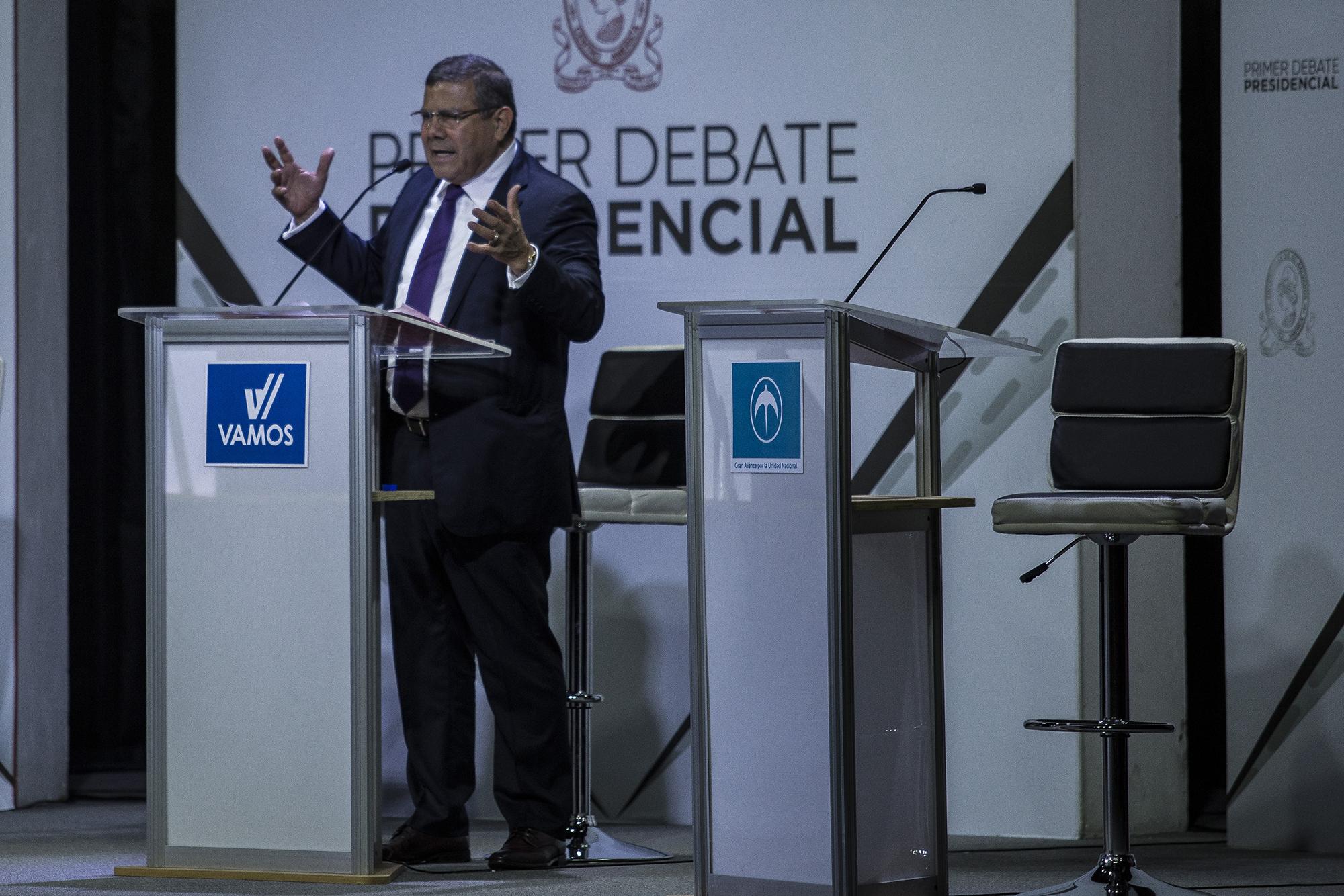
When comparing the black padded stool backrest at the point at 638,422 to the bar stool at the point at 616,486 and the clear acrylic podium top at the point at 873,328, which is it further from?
the clear acrylic podium top at the point at 873,328

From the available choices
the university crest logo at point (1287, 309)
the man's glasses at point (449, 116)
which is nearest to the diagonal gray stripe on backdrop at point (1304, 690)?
the university crest logo at point (1287, 309)

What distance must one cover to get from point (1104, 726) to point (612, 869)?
1.29 m

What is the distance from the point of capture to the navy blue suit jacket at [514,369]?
382 cm

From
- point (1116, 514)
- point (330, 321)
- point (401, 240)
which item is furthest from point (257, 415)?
point (1116, 514)

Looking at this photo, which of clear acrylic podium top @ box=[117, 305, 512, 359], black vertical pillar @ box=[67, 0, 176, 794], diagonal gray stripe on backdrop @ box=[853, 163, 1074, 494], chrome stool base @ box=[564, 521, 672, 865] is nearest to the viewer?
clear acrylic podium top @ box=[117, 305, 512, 359]

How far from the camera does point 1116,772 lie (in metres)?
3.35

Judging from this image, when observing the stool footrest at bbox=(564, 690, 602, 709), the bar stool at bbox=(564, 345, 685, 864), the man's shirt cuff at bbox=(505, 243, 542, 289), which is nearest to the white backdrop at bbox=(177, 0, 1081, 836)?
the bar stool at bbox=(564, 345, 685, 864)

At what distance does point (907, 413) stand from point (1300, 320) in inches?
43.3

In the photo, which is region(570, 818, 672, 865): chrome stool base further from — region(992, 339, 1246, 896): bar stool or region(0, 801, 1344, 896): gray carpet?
region(992, 339, 1246, 896): bar stool

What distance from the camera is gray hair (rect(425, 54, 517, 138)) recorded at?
401 centimetres

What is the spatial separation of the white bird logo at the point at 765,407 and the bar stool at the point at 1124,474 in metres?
0.62

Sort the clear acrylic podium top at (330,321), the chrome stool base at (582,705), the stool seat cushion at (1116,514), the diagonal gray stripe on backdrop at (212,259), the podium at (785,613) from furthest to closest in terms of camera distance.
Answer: the diagonal gray stripe on backdrop at (212,259)
the chrome stool base at (582,705)
the clear acrylic podium top at (330,321)
the stool seat cushion at (1116,514)
the podium at (785,613)

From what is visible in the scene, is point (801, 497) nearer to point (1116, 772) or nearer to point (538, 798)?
point (1116, 772)

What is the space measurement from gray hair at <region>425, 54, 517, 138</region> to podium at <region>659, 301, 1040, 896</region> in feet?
4.36
